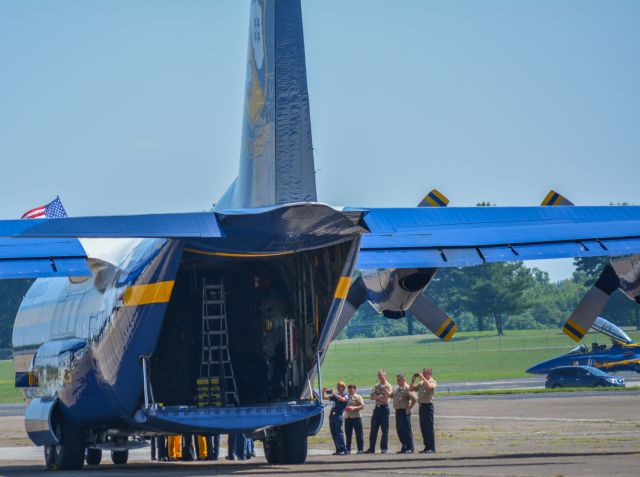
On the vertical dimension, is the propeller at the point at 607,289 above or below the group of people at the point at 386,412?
above

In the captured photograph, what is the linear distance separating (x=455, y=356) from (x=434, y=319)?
58.6 meters

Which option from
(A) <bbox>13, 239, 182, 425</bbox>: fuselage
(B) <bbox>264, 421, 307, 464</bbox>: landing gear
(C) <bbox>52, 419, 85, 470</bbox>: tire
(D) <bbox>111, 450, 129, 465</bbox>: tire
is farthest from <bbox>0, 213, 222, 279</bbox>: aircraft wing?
(D) <bbox>111, 450, 129, 465</bbox>: tire

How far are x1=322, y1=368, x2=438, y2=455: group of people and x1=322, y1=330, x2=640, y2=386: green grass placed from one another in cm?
4180

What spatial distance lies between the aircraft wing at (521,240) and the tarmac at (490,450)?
3.40 metres

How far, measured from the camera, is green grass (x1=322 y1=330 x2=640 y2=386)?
72.8 metres

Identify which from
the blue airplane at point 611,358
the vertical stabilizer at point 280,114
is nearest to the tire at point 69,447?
the vertical stabilizer at point 280,114

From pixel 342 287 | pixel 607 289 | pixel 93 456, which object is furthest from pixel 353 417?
pixel 342 287

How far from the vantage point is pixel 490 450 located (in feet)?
73.0

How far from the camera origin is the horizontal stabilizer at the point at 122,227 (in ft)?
50.6

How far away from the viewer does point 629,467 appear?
655 inches

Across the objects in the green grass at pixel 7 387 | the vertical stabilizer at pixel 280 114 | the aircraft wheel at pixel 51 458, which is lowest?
the green grass at pixel 7 387

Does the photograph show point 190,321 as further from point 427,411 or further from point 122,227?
point 427,411

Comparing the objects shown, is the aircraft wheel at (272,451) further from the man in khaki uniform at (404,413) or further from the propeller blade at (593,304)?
the propeller blade at (593,304)

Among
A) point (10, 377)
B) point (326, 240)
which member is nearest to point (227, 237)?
point (326, 240)
